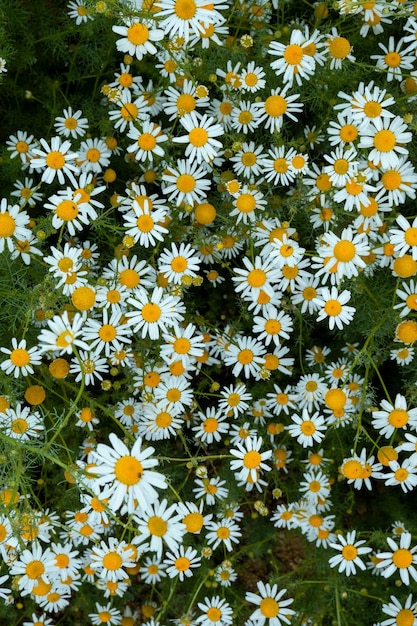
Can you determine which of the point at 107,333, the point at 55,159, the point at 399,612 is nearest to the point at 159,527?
the point at 107,333

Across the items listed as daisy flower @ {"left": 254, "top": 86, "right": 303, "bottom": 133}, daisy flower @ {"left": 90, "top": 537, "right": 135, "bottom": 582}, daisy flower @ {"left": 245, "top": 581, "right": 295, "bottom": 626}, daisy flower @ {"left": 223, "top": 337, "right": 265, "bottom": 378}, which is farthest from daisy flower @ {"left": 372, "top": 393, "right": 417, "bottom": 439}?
daisy flower @ {"left": 254, "top": 86, "right": 303, "bottom": 133}

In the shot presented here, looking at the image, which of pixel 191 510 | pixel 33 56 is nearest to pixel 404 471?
pixel 191 510

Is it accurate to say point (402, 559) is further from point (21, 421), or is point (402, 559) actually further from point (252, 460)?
point (21, 421)

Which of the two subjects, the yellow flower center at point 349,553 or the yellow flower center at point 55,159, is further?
the yellow flower center at point 349,553

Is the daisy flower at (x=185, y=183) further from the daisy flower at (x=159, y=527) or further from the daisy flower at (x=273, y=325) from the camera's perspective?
the daisy flower at (x=159, y=527)

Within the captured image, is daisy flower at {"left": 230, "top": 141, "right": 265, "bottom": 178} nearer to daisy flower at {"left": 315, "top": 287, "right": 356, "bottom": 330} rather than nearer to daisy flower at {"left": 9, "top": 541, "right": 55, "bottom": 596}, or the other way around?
daisy flower at {"left": 315, "top": 287, "right": 356, "bottom": 330}

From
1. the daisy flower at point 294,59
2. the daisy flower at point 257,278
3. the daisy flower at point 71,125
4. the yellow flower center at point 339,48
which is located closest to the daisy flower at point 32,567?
the daisy flower at point 257,278
